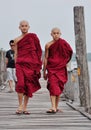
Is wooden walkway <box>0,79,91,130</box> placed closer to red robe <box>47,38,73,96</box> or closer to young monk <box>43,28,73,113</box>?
young monk <box>43,28,73,113</box>

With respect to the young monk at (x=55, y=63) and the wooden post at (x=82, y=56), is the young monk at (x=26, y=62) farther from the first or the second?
the wooden post at (x=82, y=56)

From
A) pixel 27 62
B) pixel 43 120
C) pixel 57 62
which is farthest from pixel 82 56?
pixel 43 120

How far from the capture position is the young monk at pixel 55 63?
42.6 ft

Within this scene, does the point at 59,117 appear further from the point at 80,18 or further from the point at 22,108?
the point at 80,18

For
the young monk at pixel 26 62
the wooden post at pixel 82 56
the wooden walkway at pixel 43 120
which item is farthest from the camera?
the wooden post at pixel 82 56

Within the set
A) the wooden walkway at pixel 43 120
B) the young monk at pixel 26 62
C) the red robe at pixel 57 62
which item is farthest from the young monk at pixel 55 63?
the wooden walkway at pixel 43 120

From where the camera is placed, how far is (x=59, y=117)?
39.6 ft

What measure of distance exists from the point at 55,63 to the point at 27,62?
0.68 metres

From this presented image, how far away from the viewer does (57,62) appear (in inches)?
514

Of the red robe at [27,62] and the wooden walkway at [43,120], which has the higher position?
the red robe at [27,62]

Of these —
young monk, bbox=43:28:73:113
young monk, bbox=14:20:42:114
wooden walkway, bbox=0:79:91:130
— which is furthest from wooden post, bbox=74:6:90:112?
young monk, bbox=14:20:42:114

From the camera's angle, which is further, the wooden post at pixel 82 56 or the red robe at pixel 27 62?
the wooden post at pixel 82 56

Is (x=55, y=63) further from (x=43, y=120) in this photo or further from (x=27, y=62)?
(x=43, y=120)

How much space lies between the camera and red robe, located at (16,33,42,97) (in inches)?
498
